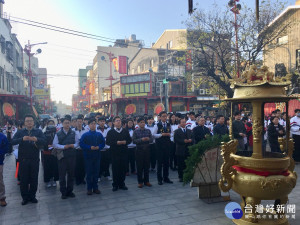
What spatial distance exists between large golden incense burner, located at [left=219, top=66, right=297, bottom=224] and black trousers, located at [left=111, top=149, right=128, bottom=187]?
9.69 feet

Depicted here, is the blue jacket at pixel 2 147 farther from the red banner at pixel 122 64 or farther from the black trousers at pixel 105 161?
the red banner at pixel 122 64

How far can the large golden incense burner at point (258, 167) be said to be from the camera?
3.87m

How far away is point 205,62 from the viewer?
51.6 feet

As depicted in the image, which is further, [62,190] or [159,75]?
[159,75]

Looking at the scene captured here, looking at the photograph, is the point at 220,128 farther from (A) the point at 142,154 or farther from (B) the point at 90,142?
(B) the point at 90,142

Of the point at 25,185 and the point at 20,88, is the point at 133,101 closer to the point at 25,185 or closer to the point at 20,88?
the point at 20,88

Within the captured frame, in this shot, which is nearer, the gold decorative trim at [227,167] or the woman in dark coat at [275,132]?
the gold decorative trim at [227,167]

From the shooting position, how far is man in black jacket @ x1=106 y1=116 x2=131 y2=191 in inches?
248

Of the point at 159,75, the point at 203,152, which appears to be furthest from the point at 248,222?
the point at 159,75

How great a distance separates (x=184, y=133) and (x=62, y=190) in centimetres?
342

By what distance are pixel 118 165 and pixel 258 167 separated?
3.53 metres

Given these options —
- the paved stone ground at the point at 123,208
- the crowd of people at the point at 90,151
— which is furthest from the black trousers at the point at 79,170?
the paved stone ground at the point at 123,208

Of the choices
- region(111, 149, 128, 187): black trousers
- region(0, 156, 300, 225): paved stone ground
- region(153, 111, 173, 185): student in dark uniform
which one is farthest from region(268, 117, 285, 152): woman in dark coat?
region(111, 149, 128, 187): black trousers

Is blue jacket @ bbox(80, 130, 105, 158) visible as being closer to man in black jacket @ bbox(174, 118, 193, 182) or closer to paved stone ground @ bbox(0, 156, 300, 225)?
paved stone ground @ bbox(0, 156, 300, 225)
